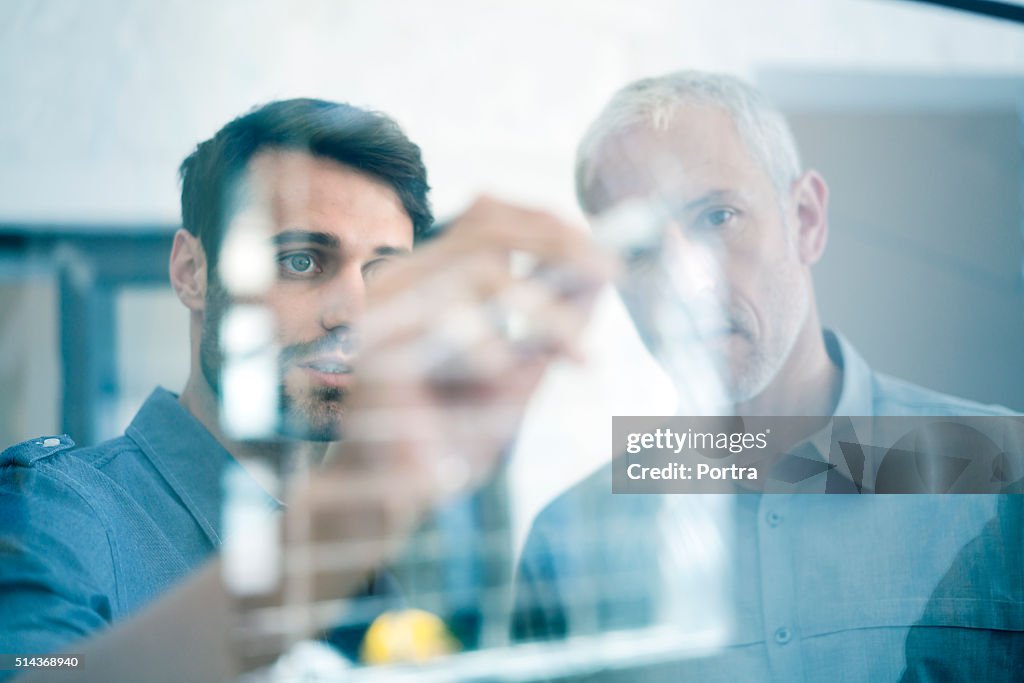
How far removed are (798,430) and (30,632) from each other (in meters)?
0.95

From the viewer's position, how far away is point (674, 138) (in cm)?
105

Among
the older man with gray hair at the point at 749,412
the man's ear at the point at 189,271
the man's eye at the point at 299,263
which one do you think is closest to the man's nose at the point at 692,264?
the older man with gray hair at the point at 749,412

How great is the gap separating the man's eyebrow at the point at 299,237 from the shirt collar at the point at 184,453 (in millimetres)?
226

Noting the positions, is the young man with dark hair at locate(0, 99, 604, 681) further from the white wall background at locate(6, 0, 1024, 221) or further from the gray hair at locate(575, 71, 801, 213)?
the gray hair at locate(575, 71, 801, 213)

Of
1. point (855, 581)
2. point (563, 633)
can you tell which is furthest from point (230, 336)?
point (855, 581)

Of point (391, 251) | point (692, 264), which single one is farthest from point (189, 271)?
point (692, 264)

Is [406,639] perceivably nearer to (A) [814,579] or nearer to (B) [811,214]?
(A) [814,579]

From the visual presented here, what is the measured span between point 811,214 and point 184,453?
0.92 m

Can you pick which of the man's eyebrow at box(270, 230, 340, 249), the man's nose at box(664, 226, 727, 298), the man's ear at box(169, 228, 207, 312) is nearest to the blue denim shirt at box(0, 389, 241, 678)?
Result: the man's ear at box(169, 228, 207, 312)

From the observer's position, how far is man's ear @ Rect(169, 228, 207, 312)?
90 centimetres

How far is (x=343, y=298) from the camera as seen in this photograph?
2.79ft

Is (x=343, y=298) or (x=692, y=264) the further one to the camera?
(x=692, y=264)

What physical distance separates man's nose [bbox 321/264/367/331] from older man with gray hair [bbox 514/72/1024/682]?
33 centimetres

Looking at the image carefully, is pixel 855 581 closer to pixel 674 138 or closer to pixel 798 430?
pixel 798 430
